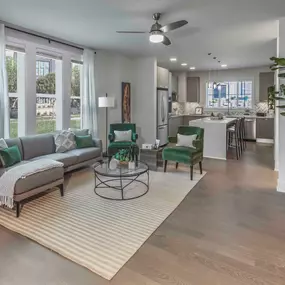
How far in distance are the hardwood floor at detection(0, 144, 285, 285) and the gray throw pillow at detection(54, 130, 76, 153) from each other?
7.98 feet

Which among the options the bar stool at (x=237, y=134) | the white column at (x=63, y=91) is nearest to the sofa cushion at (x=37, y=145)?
the white column at (x=63, y=91)

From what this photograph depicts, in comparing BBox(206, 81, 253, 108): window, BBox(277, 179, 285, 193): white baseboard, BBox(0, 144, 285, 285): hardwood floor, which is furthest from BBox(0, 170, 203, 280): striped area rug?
BBox(206, 81, 253, 108): window

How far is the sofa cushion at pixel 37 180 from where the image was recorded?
3.26 m

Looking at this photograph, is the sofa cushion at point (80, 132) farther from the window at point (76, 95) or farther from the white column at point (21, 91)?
the white column at point (21, 91)

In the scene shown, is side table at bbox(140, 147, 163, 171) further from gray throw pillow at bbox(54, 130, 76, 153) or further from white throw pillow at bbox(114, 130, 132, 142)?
gray throw pillow at bbox(54, 130, 76, 153)

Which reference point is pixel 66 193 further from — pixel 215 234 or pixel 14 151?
pixel 215 234

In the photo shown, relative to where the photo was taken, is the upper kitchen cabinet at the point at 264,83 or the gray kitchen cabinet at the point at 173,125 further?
the gray kitchen cabinet at the point at 173,125

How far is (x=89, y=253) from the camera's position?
2479 millimetres

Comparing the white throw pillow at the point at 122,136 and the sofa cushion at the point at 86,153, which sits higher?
the white throw pillow at the point at 122,136

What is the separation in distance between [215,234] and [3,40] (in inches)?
176

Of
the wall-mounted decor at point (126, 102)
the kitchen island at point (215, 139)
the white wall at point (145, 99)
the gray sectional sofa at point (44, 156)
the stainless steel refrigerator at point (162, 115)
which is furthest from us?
the stainless steel refrigerator at point (162, 115)

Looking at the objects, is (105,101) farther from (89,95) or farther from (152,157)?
(152,157)

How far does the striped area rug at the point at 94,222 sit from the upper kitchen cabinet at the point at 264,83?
21.6 feet

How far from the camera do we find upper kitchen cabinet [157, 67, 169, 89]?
8211 millimetres
